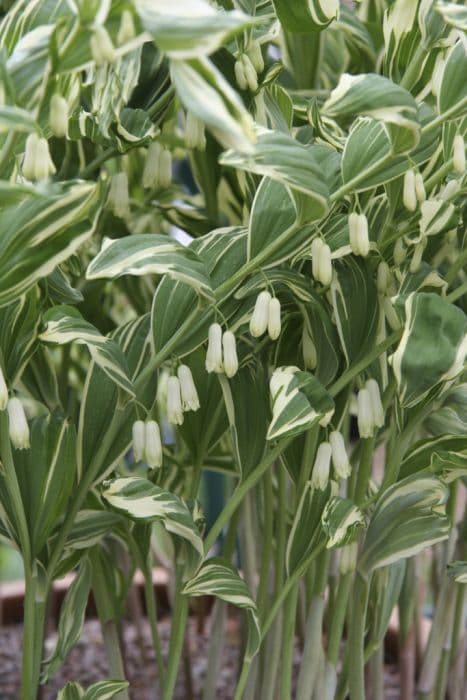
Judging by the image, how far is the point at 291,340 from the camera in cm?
71

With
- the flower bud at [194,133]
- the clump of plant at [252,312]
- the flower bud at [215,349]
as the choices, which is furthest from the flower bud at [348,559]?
the flower bud at [194,133]

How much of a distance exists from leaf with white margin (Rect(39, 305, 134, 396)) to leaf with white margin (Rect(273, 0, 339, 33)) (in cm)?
23

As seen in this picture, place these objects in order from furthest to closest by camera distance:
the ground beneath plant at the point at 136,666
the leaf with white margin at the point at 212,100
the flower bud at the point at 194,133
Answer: the ground beneath plant at the point at 136,666, the flower bud at the point at 194,133, the leaf with white margin at the point at 212,100

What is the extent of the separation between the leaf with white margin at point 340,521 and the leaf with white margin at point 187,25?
34 cm

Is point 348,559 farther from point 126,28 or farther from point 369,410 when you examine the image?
point 126,28

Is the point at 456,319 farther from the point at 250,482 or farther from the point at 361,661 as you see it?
the point at 361,661

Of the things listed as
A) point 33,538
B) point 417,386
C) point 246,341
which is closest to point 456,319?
point 417,386

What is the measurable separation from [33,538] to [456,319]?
33 centimetres

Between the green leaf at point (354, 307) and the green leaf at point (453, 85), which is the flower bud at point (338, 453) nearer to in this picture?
Answer: the green leaf at point (354, 307)

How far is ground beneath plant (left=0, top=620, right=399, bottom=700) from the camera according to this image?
3.68 ft

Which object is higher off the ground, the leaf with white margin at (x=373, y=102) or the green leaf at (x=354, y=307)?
the leaf with white margin at (x=373, y=102)

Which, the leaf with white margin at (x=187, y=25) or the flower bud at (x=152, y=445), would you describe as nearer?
the leaf with white margin at (x=187, y=25)

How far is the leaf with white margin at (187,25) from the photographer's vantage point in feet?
Answer: 1.11

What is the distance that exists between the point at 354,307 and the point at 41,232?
238 millimetres
